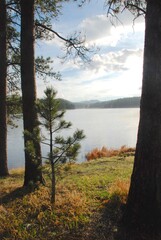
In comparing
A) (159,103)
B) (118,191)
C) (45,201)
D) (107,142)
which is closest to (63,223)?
(45,201)

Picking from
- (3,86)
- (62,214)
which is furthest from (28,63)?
(3,86)

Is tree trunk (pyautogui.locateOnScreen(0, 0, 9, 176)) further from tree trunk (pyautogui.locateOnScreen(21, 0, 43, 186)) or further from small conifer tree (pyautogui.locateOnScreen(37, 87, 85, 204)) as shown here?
small conifer tree (pyautogui.locateOnScreen(37, 87, 85, 204))

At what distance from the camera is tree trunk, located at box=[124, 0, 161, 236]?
14.5 ft

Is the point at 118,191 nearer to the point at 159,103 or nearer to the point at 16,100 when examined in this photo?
the point at 159,103

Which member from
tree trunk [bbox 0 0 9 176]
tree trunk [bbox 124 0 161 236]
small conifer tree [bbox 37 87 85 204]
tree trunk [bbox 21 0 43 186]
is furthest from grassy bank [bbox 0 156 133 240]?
tree trunk [bbox 0 0 9 176]

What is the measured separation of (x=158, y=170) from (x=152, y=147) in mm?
388

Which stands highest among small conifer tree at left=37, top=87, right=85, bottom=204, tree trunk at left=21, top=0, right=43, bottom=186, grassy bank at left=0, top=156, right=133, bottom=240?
tree trunk at left=21, top=0, right=43, bottom=186

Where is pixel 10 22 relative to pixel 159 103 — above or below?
above

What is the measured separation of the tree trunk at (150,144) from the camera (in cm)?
441

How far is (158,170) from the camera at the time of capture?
4.51 meters

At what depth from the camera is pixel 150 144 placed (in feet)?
14.7

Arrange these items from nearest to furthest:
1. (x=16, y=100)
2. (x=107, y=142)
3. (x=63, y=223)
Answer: (x=63, y=223) < (x=16, y=100) < (x=107, y=142)

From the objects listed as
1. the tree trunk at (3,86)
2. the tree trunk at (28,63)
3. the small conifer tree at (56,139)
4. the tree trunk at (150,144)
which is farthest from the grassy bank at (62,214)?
the tree trunk at (3,86)

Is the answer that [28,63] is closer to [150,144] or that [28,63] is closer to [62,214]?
[62,214]
